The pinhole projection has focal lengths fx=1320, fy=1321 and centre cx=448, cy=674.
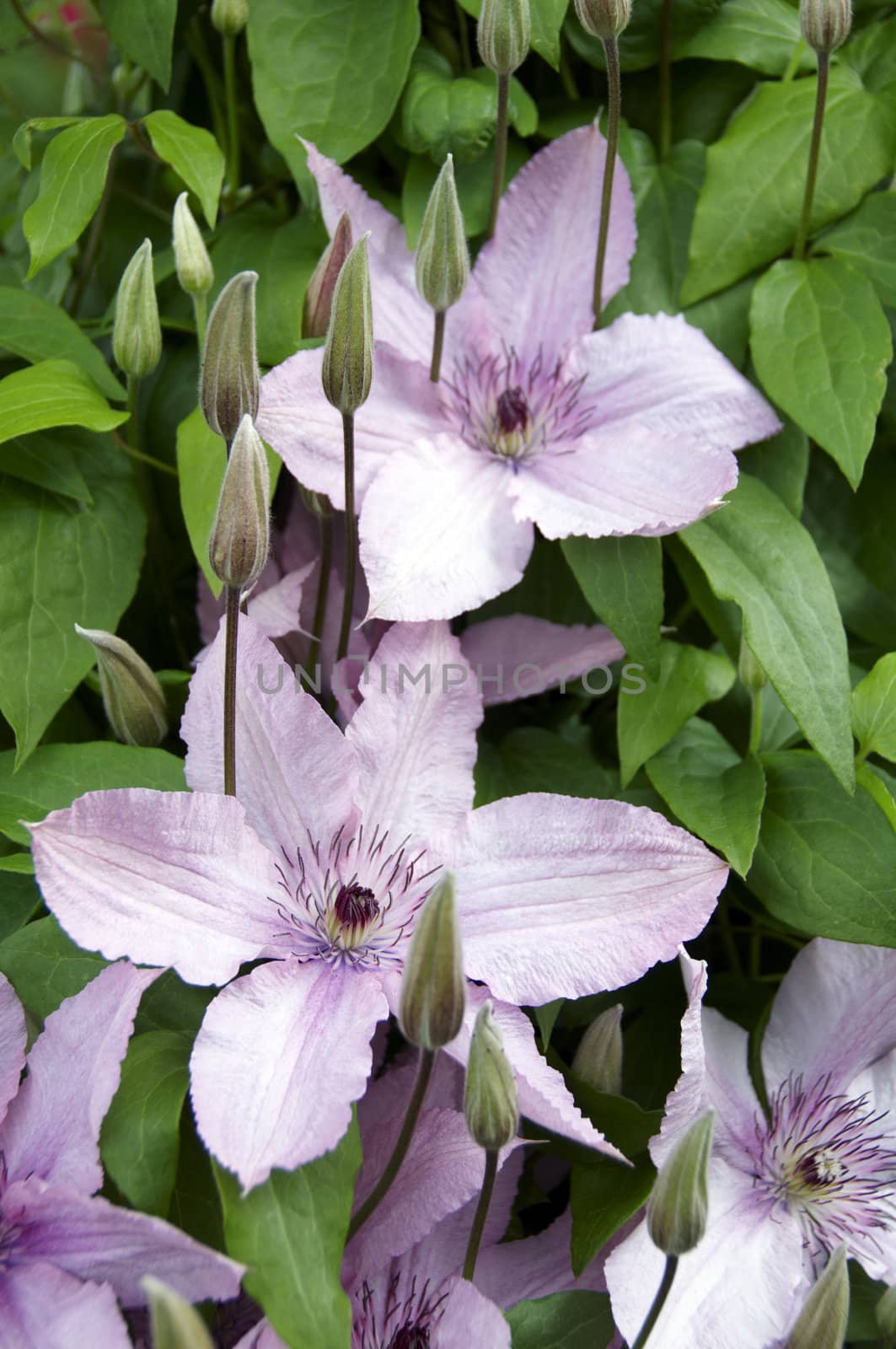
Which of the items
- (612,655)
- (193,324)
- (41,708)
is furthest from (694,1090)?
(193,324)

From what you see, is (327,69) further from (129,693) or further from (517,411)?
(129,693)

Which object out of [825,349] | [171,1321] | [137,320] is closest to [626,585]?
[825,349]

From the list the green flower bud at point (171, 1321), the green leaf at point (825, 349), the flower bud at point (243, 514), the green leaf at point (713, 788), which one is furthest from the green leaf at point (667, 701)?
the green flower bud at point (171, 1321)

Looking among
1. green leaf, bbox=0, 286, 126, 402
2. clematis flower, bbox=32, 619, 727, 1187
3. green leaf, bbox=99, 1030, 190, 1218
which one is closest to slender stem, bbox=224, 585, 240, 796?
clematis flower, bbox=32, 619, 727, 1187

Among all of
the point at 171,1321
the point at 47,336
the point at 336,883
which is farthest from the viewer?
the point at 47,336

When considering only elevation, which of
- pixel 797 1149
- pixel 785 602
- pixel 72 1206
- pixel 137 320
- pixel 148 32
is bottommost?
pixel 797 1149

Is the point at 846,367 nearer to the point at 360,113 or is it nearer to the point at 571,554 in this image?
the point at 571,554

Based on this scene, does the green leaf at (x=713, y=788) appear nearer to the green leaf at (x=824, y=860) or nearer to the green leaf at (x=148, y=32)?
the green leaf at (x=824, y=860)
